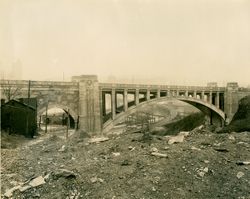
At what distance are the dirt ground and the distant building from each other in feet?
26.3

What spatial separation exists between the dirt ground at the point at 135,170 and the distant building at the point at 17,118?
8.00m

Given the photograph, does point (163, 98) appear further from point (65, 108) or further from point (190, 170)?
point (190, 170)

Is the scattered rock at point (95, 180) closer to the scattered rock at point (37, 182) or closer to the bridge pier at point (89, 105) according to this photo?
the scattered rock at point (37, 182)

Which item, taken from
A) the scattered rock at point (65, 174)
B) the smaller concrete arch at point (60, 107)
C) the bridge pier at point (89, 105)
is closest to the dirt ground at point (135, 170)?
the scattered rock at point (65, 174)

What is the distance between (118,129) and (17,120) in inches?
1072

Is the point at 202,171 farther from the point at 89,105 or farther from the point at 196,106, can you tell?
the point at 196,106

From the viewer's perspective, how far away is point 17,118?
755 inches

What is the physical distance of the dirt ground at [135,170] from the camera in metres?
7.15

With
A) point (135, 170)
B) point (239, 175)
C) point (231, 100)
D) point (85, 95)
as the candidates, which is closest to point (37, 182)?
point (135, 170)

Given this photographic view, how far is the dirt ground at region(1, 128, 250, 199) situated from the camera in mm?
7148

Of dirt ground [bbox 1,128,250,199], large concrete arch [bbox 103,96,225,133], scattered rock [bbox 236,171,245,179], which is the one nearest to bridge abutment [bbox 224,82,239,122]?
large concrete arch [bbox 103,96,225,133]

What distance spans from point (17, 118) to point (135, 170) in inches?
511

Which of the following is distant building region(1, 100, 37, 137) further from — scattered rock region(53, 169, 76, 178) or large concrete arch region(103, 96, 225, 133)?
scattered rock region(53, 169, 76, 178)

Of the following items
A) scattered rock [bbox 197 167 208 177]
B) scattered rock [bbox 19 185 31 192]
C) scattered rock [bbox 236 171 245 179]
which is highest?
scattered rock [bbox 197 167 208 177]
